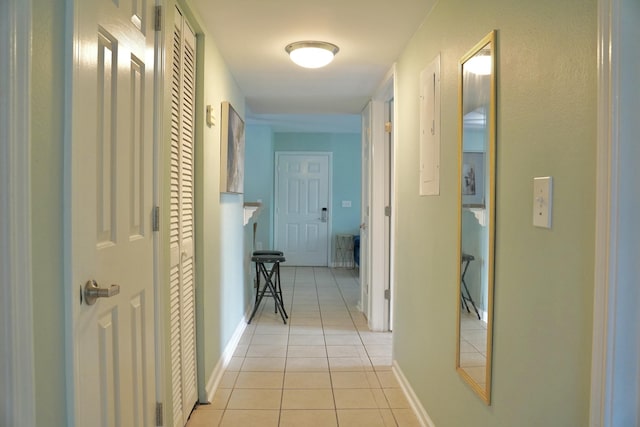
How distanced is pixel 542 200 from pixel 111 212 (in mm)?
1196

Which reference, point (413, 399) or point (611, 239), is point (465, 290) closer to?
point (611, 239)

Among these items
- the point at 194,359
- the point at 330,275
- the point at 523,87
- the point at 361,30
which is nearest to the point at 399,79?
the point at 361,30

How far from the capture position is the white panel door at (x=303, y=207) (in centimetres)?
780

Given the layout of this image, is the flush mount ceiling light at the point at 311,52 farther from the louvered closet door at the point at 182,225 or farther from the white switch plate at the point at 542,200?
the white switch plate at the point at 542,200

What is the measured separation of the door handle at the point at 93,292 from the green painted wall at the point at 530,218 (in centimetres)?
113

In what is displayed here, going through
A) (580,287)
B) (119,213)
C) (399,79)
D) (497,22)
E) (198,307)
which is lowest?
(198,307)

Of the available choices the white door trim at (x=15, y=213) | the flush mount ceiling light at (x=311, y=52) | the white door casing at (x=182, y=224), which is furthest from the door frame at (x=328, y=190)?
the white door trim at (x=15, y=213)

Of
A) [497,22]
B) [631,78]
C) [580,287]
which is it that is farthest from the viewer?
[497,22]

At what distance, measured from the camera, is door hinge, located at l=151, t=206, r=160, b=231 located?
5.59 ft

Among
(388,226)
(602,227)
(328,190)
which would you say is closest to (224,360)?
(388,226)

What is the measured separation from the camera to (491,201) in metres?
1.53

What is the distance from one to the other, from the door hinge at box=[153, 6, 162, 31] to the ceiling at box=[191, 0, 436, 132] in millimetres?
504

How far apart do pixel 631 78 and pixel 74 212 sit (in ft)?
4.05

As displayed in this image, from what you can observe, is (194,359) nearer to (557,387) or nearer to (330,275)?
(557,387)
